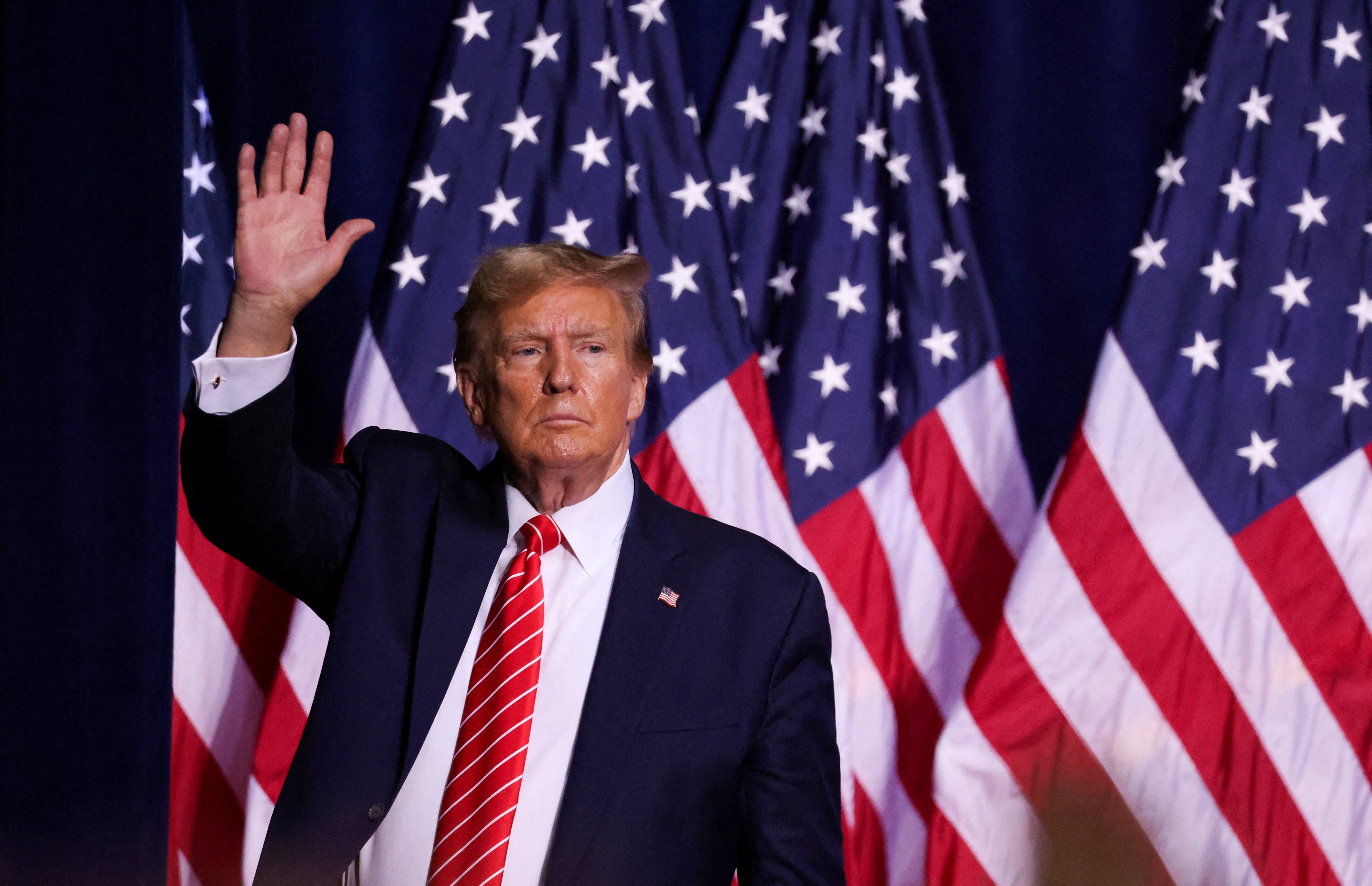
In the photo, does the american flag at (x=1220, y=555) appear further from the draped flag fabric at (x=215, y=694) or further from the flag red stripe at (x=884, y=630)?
the draped flag fabric at (x=215, y=694)

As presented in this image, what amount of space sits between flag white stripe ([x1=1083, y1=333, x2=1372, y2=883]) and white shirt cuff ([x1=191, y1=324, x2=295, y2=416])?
6.25 feet

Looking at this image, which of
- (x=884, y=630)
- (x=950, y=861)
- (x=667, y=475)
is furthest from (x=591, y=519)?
(x=950, y=861)

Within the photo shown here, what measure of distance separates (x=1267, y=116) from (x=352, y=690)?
7.80ft

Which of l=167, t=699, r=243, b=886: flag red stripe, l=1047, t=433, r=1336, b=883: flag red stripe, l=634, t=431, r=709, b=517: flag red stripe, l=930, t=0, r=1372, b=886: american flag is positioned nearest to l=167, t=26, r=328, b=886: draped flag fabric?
l=167, t=699, r=243, b=886: flag red stripe

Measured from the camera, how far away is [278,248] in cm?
147

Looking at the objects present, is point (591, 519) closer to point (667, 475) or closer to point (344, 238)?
point (344, 238)

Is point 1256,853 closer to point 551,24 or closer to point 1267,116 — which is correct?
point 1267,116

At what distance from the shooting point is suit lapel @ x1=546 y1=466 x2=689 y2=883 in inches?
58.7

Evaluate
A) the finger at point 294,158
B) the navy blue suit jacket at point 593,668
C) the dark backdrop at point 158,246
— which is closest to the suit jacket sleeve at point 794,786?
the navy blue suit jacket at point 593,668

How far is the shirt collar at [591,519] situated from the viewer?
5.52 ft

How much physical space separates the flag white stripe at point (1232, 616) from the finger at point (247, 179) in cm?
190

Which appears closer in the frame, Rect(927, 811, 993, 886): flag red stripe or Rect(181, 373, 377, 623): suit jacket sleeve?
Rect(181, 373, 377, 623): suit jacket sleeve

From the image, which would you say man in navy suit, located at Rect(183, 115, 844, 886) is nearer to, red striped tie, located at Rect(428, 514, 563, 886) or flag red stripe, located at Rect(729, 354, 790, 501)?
red striped tie, located at Rect(428, 514, 563, 886)

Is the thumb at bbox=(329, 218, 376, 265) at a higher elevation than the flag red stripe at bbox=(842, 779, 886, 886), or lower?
higher
